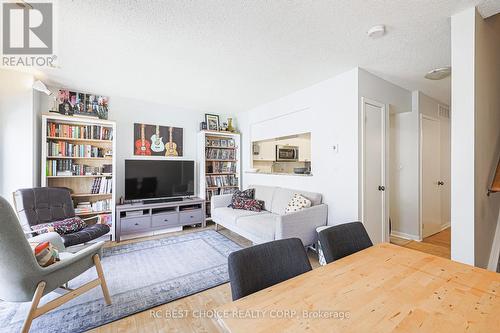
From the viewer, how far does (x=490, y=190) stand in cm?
180

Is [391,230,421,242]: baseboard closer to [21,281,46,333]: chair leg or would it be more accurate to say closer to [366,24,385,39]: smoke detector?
[366,24,385,39]: smoke detector

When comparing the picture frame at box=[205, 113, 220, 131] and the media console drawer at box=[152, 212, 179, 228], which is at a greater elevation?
the picture frame at box=[205, 113, 220, 131]

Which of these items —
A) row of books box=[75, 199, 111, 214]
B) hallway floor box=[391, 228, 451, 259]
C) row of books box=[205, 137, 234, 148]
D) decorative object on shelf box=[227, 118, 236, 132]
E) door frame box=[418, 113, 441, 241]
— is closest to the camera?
hallway floor box=[391, 228, 451, 259]

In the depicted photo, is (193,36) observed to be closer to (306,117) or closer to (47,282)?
(306,117)

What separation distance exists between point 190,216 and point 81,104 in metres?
2.57

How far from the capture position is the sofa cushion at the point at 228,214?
3.29 metres

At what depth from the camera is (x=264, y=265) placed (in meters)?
1.05

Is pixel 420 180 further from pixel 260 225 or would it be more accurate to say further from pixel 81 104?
pixel 81 104

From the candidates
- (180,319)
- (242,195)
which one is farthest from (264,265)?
(242,195)

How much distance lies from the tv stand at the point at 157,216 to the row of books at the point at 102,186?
320 millimetres

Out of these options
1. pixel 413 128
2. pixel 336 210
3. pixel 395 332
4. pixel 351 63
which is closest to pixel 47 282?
pixel 395 332

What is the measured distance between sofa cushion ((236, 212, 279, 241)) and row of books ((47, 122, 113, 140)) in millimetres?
2547

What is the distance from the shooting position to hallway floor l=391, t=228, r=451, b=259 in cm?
296

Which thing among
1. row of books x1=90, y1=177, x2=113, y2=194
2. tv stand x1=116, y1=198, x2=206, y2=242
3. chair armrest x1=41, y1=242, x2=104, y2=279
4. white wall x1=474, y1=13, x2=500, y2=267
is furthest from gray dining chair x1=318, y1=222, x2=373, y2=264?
row of books x1=90, y1=177, x2=113, y2=194
